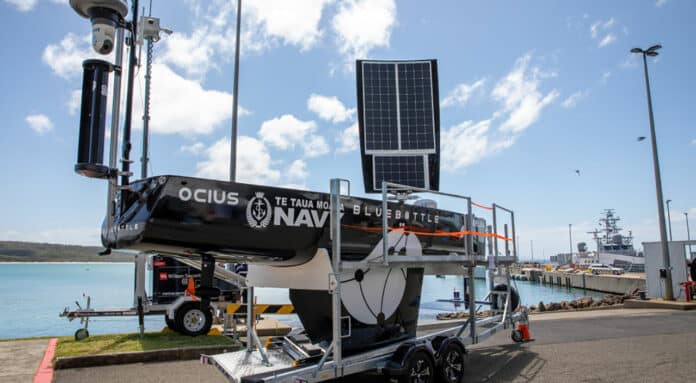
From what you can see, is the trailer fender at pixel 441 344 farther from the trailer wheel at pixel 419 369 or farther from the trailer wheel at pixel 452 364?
the trailer wheel at pixel 419 369

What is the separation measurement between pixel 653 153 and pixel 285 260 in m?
17.3

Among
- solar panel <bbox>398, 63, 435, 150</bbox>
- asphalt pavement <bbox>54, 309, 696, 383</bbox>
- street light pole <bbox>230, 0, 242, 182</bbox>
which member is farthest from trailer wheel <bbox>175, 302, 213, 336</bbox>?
solar panel <bbox>398, 63, 435, 150</bbox>

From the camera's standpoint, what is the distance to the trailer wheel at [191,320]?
995cm

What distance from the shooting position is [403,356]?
19.5ft

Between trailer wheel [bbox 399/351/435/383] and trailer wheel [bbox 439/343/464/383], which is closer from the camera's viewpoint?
trailer wheel [bbox 399/351/435/383]

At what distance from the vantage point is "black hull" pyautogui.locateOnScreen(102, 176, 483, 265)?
15.5ft

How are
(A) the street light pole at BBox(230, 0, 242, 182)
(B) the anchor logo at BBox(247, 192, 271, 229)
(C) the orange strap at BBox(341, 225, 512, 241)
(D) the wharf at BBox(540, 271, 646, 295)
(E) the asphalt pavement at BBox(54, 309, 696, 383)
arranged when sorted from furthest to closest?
(D) the wharf at BBox(540, 271, 646, 295)
(A) the street light pole at BBox(230, 0, 242, 182)
(E) the asphalt pavement at BBox(54, 309, 696, 383)
(C) the orange strap at BBox(341, 225, 512, 241)
(B) the anchor logo at BBox(247, 192, 271, 229)

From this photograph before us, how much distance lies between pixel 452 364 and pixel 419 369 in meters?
0.76

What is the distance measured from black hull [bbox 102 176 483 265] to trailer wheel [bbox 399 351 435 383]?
58.0 inches

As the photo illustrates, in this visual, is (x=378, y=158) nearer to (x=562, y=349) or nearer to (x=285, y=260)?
(x=562, y=349)

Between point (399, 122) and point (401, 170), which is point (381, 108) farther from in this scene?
point (401, 170)

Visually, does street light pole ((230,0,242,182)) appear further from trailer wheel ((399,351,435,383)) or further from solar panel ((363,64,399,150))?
trailer wheel ((399,351,435,383))

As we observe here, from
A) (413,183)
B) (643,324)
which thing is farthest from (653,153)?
(413,183)

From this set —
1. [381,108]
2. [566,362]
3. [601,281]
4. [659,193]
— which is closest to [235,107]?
[381,108]
